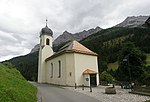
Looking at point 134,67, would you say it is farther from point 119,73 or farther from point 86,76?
point 86,76

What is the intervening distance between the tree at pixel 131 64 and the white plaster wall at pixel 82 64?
843cm

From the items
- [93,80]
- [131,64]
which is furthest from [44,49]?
[131,64]

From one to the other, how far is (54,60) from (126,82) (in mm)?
18479

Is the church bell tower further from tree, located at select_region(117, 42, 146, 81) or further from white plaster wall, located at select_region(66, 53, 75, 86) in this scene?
tree, located at select_region(117, 42, 146, 81)

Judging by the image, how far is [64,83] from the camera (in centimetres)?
3547

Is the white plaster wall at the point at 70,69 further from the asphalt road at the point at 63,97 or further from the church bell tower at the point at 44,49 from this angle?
the church bell tower at the point at 44,49

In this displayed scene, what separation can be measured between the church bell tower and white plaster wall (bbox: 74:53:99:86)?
15.2 metres

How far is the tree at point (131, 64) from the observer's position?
27.4m

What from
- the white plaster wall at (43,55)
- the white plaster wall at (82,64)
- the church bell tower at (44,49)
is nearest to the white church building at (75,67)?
the white plaster wall at (82,64)

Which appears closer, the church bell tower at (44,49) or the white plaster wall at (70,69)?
the white plaster wall at (70,69)

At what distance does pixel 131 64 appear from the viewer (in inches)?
1095

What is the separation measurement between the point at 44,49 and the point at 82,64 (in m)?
16.6

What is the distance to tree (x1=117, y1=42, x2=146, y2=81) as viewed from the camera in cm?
2736

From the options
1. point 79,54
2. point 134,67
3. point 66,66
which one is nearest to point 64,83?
point 66,66
